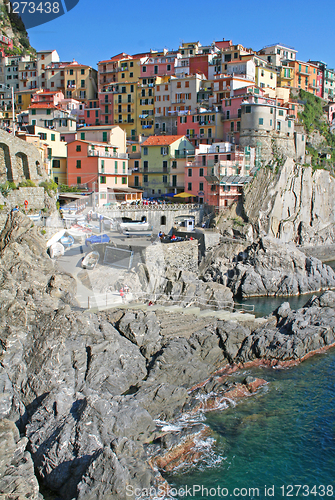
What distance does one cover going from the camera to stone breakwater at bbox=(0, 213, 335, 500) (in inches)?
539

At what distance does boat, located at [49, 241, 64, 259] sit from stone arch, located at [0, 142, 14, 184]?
388 inches

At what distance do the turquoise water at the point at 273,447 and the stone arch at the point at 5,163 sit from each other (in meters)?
22.5

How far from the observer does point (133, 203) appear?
154 feet

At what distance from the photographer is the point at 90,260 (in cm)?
2625

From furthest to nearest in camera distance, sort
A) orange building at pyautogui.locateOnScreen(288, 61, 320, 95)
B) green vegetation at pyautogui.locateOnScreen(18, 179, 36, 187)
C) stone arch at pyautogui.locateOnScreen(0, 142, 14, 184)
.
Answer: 1. orange building at pyautogui.locateOnScreen(288, 61, 320, 95)
2. green vegetation at pyautogui.locateOnScreen(18, 179, 36, 187)
3. stone arch at pyautogui.locateOnScreen(0, 142, 14, 184)

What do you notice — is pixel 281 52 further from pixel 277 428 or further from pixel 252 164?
pixel 277 428

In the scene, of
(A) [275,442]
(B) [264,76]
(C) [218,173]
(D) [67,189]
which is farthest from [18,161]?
(B) [264,76]

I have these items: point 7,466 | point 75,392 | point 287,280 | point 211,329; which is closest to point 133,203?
point 287,280

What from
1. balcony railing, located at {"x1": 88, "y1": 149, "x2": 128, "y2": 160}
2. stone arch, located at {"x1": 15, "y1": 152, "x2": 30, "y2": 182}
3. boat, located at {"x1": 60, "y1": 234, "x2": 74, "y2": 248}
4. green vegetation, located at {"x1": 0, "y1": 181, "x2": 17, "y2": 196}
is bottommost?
boat, located at {"x1": 60, "y1": 234, "x2": 74, "y2": 248}

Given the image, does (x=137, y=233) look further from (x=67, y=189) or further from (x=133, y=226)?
(x=67, y=189)

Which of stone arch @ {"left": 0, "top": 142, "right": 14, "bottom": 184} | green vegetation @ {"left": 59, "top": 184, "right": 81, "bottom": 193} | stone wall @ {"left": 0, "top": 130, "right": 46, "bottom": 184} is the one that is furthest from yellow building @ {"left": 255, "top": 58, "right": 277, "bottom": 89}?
stone arch @ {"left": 0, "top": 142, "right": 14, "bottom": 184}

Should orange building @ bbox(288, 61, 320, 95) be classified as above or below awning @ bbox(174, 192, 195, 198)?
above

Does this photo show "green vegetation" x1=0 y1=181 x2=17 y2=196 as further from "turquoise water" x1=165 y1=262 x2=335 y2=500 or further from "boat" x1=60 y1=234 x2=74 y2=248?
"turquoise water" x1=165 y1=262 x2=335 y2=500

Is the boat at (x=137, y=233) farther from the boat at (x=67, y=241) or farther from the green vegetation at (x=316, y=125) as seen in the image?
the green vegetation at (x=316, y=125)
